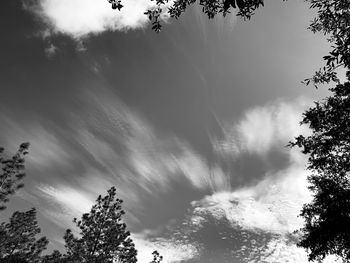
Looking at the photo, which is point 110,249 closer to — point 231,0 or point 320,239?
point 320,239

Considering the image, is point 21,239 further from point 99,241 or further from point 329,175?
point 329,175

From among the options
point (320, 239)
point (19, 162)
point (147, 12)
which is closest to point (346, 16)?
point (147, 12)

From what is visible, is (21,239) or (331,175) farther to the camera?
(21,239)

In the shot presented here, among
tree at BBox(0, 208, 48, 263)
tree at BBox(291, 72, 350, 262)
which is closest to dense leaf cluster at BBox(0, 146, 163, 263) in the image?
tree at BBox(0, 208, 48, 263)

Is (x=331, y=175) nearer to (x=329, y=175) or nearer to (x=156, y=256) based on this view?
Answer: (x=329, y=175)

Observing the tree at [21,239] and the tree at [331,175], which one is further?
the tree at [21,239]

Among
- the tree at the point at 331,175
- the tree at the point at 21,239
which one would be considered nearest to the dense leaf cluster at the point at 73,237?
the tree at the point at 21,239

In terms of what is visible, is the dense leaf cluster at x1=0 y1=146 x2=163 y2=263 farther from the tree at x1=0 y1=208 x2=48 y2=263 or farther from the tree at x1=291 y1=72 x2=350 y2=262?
the tree at x1=291 y1=72 x2=350 y2=262

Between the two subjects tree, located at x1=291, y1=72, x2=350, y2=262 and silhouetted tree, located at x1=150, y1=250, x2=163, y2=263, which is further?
silhouetted tree, located at x1=150, y1=250, x2=163, y2=263

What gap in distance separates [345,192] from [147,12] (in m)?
14.8

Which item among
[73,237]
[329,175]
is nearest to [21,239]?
[73,237]

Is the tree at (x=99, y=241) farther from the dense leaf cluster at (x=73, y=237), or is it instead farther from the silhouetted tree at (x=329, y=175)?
the silhouetted tree at (x=329, y=175)

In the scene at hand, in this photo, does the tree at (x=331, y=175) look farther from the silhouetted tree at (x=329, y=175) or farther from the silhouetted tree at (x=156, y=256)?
the silhouetted tree at (x=156, y=256)

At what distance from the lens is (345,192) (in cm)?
1536
